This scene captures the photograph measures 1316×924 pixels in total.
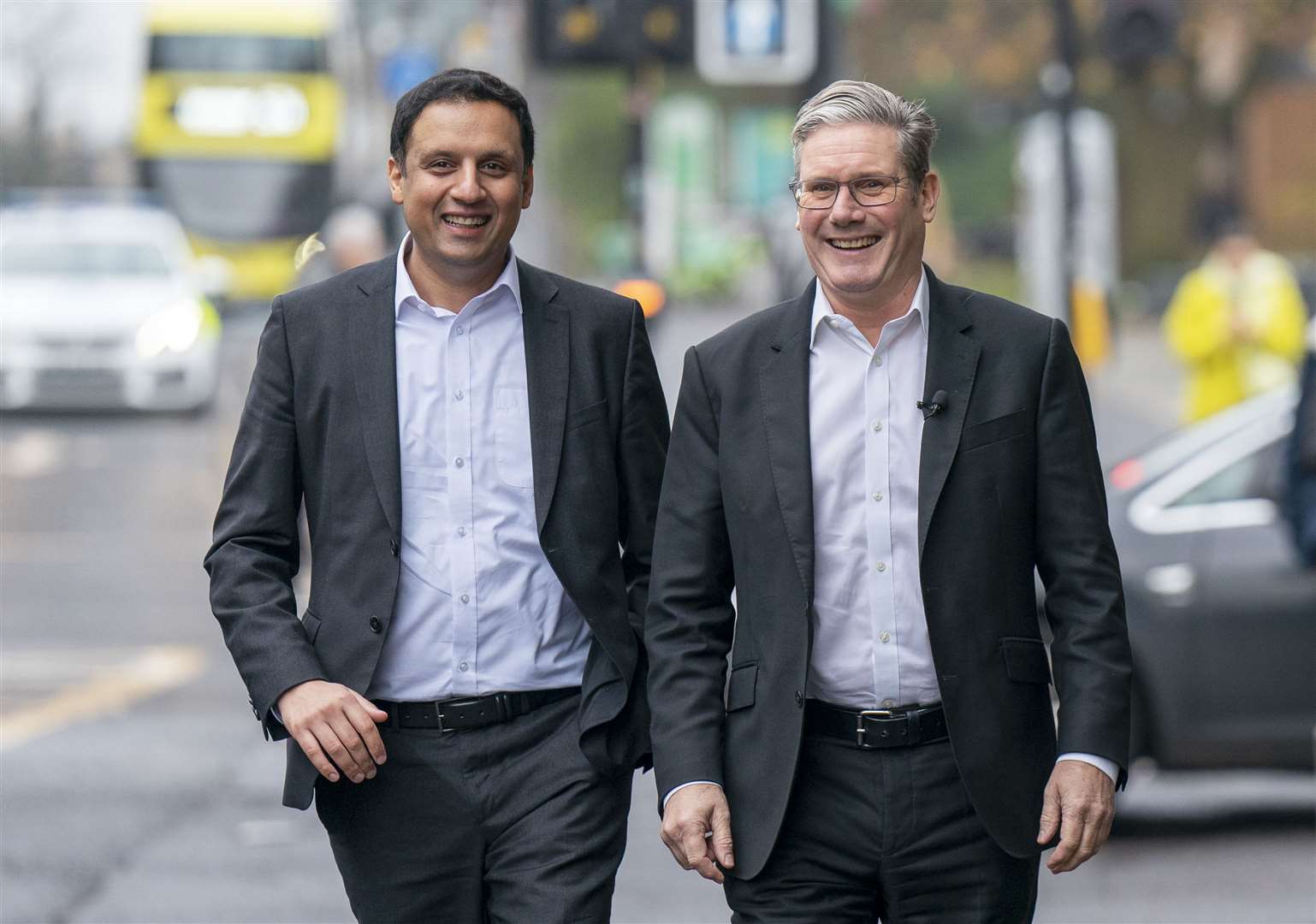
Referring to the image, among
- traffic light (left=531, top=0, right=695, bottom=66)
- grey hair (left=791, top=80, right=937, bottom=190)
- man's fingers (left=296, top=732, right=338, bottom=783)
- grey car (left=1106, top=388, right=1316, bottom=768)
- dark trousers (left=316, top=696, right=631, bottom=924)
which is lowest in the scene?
grey car (left=1106, top=388, right=1316, bottom=768)

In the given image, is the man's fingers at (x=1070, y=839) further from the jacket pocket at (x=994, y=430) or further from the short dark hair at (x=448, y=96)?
the short dark hair at (x=448, y=96)

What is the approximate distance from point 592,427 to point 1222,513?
4441 millimetres

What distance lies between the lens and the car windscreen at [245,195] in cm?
1931

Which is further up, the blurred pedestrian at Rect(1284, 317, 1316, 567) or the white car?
the blurred pedestrian at Rect(1284, 317, 1316, 567)

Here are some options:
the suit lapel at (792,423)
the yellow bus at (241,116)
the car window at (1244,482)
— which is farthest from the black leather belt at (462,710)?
the yellow bus at (241,116)

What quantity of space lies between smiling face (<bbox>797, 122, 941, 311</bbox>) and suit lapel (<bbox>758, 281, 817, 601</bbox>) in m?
0.10

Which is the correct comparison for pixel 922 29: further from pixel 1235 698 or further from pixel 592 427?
pixel 592 427

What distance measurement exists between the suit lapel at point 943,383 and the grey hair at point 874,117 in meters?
0.20

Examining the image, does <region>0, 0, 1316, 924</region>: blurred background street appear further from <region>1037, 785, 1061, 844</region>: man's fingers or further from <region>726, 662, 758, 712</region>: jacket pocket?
<region>1037, 785, 1061, 844</region>: man's fingers

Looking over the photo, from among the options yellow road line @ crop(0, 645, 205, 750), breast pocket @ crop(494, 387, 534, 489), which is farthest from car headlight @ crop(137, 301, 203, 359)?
breast pocket @ crop(494, 387, 534, 489)

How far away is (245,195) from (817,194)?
17.7 metres

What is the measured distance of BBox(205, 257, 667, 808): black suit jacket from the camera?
11.7ft

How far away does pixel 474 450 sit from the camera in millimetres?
3650

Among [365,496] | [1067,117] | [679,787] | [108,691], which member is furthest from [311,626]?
[1067,117]
